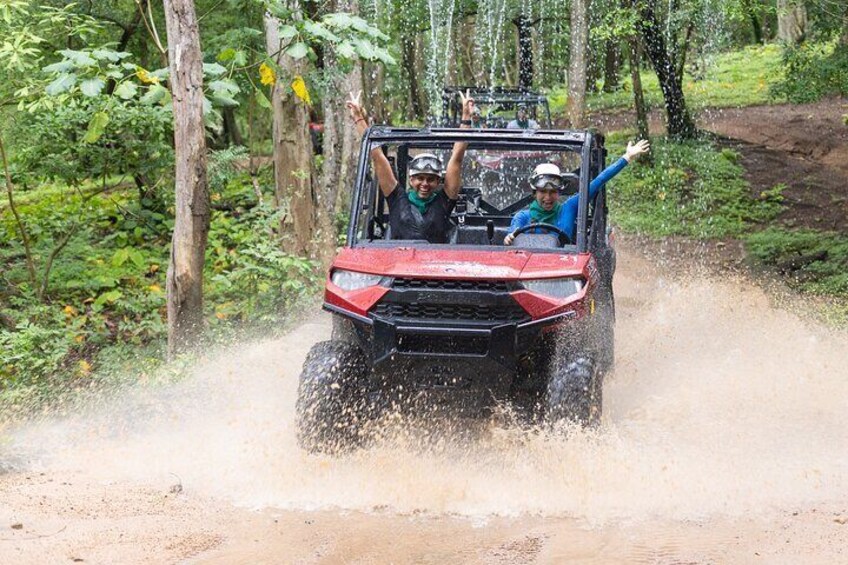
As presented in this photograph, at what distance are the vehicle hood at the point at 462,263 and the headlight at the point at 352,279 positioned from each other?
0.03m

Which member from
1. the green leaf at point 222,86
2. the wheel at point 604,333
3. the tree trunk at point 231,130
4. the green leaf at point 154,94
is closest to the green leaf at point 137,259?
the green leaf at point 222,86

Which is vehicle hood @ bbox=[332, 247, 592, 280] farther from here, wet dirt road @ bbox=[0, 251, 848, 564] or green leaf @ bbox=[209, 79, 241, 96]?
green leaf @ bbox=[209, 79, 241, 96]

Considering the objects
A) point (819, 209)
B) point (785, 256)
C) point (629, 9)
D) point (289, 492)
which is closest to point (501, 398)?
point (289, 492)

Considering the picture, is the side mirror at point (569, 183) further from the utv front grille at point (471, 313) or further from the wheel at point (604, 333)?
the utv front grille at point (471, 313)

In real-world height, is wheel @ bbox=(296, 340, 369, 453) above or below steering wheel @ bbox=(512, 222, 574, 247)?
→ below

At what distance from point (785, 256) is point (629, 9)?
6506 millimetres

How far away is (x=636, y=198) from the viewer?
21.0m

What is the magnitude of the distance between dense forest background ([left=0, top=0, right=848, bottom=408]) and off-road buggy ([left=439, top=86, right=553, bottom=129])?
1934 mm

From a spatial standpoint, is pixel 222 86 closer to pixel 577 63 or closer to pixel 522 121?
pixel 522 121

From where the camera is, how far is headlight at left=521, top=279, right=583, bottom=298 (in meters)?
6.76

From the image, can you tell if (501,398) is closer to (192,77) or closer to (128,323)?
(192,77)

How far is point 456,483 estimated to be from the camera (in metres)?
→ 6.59

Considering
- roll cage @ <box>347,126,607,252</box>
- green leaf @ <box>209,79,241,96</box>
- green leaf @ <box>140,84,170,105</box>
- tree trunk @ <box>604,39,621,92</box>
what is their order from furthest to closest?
tree trunk @ <box>604,39,621,92</box> < green leaf @ <box>209,79,241,96</box> < green leaf @ <box>140,84,170,105</box> < roll cage @ <box>347,126,607,252</box>

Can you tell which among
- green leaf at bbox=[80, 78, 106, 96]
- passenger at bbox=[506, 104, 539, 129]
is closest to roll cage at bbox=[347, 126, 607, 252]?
green leaf at bbox=[80, 78, 106, 96]
